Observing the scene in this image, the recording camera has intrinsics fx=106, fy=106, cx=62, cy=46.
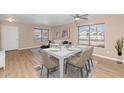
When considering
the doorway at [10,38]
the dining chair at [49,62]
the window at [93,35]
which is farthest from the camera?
the doorway at [10,38]

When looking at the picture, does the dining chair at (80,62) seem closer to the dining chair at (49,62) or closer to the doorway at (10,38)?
the dining chair at (49,62)

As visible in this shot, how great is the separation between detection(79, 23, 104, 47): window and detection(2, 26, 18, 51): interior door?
374cm

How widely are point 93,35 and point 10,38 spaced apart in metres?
4.47

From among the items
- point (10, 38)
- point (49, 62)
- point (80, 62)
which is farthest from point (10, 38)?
point (80, 62)

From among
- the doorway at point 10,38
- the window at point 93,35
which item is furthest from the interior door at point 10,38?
the window at point 93,35

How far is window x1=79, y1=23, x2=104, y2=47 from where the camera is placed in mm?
4488

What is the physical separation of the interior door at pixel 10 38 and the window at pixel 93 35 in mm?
3743

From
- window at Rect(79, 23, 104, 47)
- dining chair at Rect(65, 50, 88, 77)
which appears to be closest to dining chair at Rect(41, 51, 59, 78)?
dining chair at Rect(65, 50, 88, 77)

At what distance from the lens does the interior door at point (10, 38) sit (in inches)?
223

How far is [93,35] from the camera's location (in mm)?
4688

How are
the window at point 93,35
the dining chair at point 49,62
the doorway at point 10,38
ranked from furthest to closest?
the doorway at point 10,38
the window at point 93,35
the dining chair at point 49,62

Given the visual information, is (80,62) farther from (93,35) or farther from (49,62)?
(93,35)

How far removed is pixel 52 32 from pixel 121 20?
98.3 inches

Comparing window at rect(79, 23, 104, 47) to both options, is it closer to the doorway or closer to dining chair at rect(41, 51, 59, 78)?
dining chair at rect(41, 51, 59, 78)
